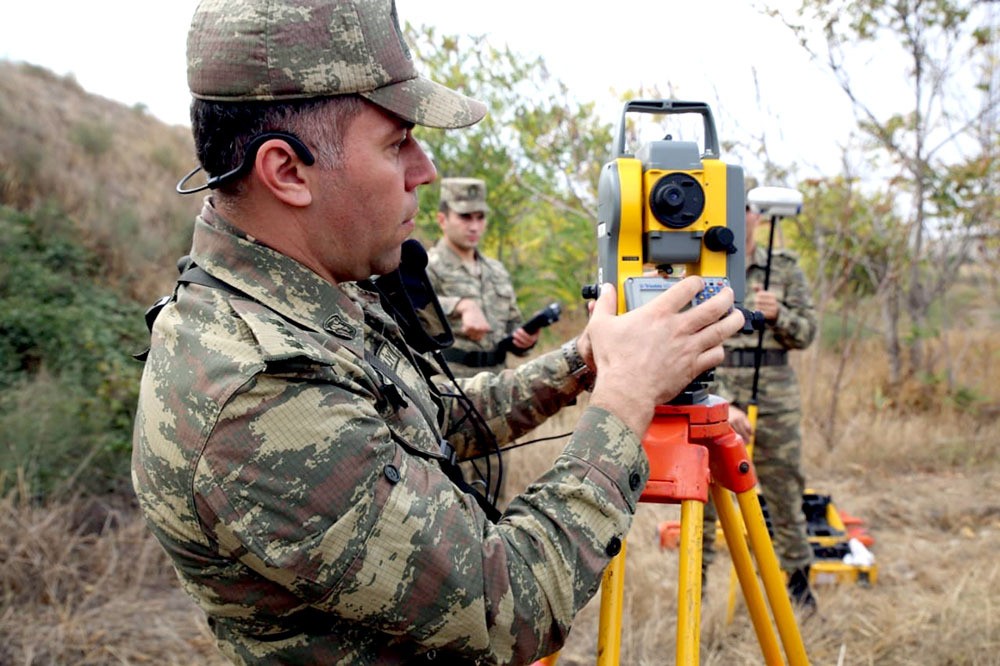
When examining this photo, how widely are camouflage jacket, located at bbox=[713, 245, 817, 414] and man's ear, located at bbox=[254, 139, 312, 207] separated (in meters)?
3.01

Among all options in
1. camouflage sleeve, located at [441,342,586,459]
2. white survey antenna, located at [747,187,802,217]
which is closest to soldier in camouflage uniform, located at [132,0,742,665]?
camouflage sleeve, located at [441,342,586,459]

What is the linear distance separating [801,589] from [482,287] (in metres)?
2.47

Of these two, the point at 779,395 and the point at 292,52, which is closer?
the point at 292,52

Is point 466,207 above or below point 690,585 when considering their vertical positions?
above

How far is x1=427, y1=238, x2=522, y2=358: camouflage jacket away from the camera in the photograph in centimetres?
464

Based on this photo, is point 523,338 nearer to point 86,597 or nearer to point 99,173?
point 86,597

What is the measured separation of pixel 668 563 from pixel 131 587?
260 cm

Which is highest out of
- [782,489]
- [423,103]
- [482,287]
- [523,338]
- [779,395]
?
[423,103]

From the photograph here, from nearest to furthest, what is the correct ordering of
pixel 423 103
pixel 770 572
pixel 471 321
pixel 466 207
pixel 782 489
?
1. pixel 423 103
2. pixel 770 572
3. pixel 782 489
4. pixel 471 321
5. pixel 466 207

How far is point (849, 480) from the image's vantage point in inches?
212

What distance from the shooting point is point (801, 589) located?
3631 mm

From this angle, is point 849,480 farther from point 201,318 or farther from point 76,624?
point 201,318

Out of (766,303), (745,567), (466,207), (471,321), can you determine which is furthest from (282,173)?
(466,207)

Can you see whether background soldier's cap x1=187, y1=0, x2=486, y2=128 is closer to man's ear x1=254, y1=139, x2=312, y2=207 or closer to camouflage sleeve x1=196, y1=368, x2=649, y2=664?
man's ear x1=254, y1=139, x2=312, y2=207
